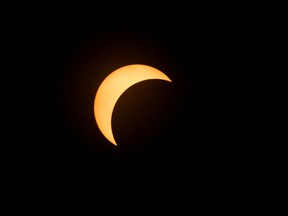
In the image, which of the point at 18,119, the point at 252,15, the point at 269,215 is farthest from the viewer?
the point at 18,119

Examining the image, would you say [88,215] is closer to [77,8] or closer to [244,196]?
[244,196]

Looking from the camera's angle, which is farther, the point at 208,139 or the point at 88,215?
the point at 88,215

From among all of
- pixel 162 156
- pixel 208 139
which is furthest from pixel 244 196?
pixel 162 156

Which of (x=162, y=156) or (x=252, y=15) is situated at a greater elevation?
(x=252, y=15)

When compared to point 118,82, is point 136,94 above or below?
below

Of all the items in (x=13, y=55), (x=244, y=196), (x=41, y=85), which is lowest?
(x=244, y=196)

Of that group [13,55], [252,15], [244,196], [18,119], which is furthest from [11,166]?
[252,15]

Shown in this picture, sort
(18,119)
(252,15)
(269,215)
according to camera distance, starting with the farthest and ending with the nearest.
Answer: (18,119) → (269,215) → (252,15)
